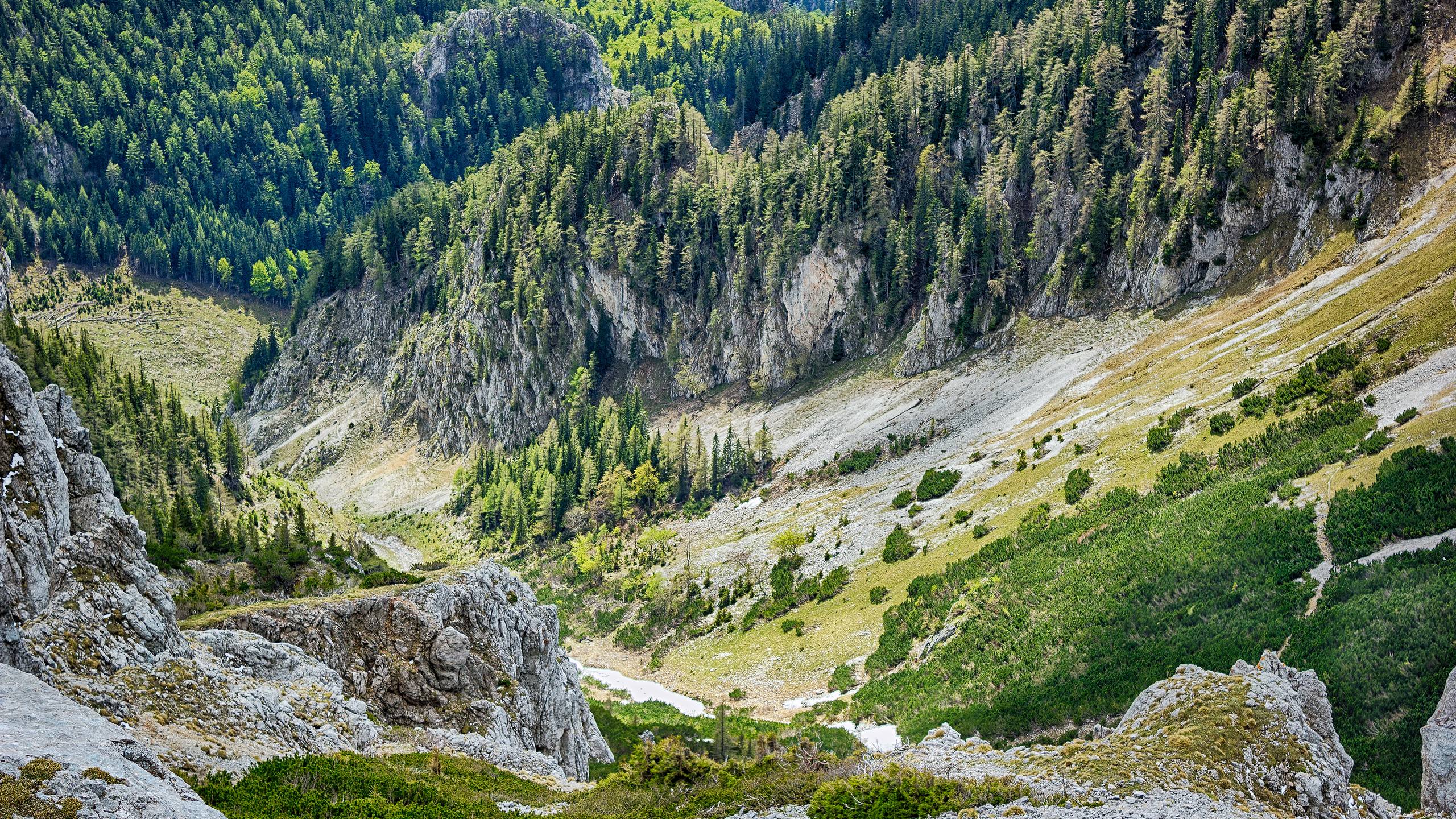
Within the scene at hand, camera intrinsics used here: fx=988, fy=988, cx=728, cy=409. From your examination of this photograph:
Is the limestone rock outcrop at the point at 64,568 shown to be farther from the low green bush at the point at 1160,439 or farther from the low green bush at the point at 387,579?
the low green bush at the point at 1160,439

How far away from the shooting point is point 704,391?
156000 millimetres

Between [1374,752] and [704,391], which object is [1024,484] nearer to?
[1374,752]

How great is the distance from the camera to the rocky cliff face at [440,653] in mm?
33594

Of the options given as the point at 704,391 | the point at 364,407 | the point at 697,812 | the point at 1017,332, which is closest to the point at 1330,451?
the point at 697,812

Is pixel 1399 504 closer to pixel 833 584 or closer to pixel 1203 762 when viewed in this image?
pixel 1203 762

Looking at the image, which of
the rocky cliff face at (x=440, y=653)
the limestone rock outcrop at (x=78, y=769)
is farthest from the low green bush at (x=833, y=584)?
the limestone rock outcrop at (x=78, y=769)

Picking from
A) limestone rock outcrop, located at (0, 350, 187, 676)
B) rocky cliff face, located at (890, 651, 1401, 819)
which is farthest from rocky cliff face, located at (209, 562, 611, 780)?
rocky cliff face, located at (890, 651, 1401, 819)

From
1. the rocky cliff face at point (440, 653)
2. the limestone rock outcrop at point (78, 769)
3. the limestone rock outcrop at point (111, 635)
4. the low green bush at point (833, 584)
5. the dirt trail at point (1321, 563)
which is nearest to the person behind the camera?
the limestone rock outcrop at point (78, 769)

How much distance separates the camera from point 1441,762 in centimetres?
2256

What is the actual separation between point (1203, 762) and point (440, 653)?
2471 cm

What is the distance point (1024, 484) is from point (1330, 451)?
28.6 m

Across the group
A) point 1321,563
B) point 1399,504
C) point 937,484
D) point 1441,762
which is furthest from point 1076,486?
point 1441,762

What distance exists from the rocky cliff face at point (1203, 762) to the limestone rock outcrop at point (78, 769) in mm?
15287

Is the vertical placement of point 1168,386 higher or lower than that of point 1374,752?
lower
